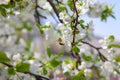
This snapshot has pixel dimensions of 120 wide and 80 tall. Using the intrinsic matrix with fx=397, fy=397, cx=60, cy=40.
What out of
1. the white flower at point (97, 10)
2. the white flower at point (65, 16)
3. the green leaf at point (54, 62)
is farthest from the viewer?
the white flower at point (97, 10)

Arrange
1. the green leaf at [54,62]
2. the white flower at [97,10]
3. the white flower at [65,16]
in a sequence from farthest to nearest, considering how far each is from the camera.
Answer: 1. the white flower at [97,10]
2. the green leaf at [54,62]
3. the white flower at [65,16]

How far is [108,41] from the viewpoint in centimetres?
214

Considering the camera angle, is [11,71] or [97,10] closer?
[11,71]

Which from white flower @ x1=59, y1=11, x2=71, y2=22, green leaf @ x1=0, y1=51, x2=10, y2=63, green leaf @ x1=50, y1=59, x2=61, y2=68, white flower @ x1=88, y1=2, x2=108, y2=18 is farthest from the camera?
white flower @ x1=88, y1=2, x2=108, y2=18

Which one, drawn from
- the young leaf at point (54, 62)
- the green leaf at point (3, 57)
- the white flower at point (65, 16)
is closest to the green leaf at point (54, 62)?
the young leaf at point (54, 62)

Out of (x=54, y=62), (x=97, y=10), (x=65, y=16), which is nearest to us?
(x=65, y=16)

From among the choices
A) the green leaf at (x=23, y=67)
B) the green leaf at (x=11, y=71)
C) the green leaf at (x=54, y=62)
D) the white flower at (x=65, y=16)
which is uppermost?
the white flower at (x=65, y=16)

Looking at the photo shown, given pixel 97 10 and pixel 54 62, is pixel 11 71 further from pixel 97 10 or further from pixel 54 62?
pixel 97 10

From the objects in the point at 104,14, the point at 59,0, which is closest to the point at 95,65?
the point at 104,14

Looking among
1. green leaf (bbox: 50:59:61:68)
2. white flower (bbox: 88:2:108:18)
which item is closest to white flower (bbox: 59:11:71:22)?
green leaf (bbox: 50:59:61:68)

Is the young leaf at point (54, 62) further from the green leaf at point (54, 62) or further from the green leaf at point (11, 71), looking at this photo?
the green leaf at point (11, 71)

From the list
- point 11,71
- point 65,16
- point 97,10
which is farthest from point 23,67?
point 97,10

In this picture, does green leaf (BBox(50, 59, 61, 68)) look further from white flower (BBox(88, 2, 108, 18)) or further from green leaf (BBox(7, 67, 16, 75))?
white flower (BBox(88, 2, 108, 18))

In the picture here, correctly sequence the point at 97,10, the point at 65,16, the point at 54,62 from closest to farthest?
the point at 65,16 → the point at 54,62 → the point at 97,10
